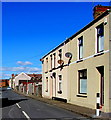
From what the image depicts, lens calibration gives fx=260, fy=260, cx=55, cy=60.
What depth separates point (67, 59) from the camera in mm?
23172

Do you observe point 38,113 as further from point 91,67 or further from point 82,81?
point 82,81

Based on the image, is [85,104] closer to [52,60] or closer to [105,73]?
[105,73]

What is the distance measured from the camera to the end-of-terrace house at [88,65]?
14.8m

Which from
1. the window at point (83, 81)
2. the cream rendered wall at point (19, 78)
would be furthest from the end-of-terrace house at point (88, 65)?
the cream rendered wall at point (19, 78)

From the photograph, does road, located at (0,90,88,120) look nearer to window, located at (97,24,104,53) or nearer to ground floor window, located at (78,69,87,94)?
ground floor window, located at (78,69,87,94)

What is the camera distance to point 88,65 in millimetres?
17766

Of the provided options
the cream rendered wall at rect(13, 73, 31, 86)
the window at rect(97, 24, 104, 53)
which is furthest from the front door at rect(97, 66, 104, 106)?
the cream rendered wall at rect(13, 73, 31, 86)

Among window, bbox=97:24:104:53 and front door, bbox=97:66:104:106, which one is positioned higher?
window, bbox=97:24:104:53

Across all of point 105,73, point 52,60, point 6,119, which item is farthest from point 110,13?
point 52,60

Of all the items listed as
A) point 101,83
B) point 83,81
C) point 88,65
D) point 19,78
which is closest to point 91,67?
point 88,65

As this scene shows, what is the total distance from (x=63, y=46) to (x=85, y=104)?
26.8 feet

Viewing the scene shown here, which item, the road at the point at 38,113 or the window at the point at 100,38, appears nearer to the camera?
the road at the point at 38,113

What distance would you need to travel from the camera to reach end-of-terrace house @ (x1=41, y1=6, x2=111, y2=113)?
14773mm

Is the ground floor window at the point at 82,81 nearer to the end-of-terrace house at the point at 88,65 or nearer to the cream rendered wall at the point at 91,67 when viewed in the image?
the end-of-terrace house at the point at 88,65
